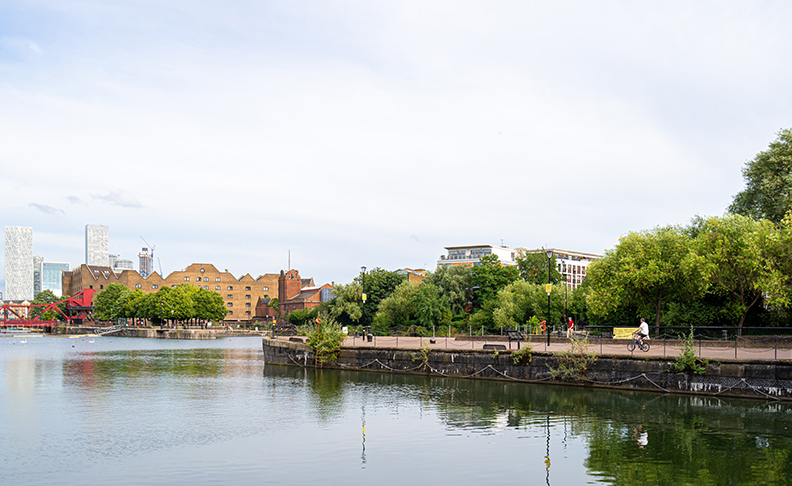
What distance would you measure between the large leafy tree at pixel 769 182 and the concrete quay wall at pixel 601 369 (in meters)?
21.0

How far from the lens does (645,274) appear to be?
4538 cm

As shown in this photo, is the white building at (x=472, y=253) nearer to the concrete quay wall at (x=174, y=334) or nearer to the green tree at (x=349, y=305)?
the concrete quay wall at (x=174, y=334)

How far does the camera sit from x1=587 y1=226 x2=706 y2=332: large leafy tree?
4547cm

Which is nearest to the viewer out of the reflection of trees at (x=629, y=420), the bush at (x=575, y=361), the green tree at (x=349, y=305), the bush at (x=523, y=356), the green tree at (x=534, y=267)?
the reflection of trees at (x=629, y=420)

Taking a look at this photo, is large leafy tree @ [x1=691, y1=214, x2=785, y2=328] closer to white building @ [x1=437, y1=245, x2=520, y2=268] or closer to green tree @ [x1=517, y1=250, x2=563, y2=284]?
green tree @ [x1=517, y1=250, x2=563, y2=284]

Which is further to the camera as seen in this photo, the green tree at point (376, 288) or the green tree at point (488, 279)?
the green tree at point (376, 288)

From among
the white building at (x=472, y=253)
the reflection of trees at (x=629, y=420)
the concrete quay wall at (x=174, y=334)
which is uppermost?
the white building at (x=472, y=253)

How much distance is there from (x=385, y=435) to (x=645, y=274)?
2908cm

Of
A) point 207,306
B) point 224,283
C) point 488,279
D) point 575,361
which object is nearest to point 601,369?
point 575,361

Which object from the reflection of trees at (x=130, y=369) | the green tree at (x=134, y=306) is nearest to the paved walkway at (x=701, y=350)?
the reflection of trees at (x=130, y=369)

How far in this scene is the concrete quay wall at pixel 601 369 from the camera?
30172 millimetres

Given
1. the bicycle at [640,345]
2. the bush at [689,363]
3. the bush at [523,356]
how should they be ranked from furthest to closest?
the bush at [523,356], the bicycle at [640,345], the bush at [689,363]

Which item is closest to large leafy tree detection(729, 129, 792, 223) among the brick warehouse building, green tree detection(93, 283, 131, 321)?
green tree detection(93, 283, 131, 321)

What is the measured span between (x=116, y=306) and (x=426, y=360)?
146 metres
